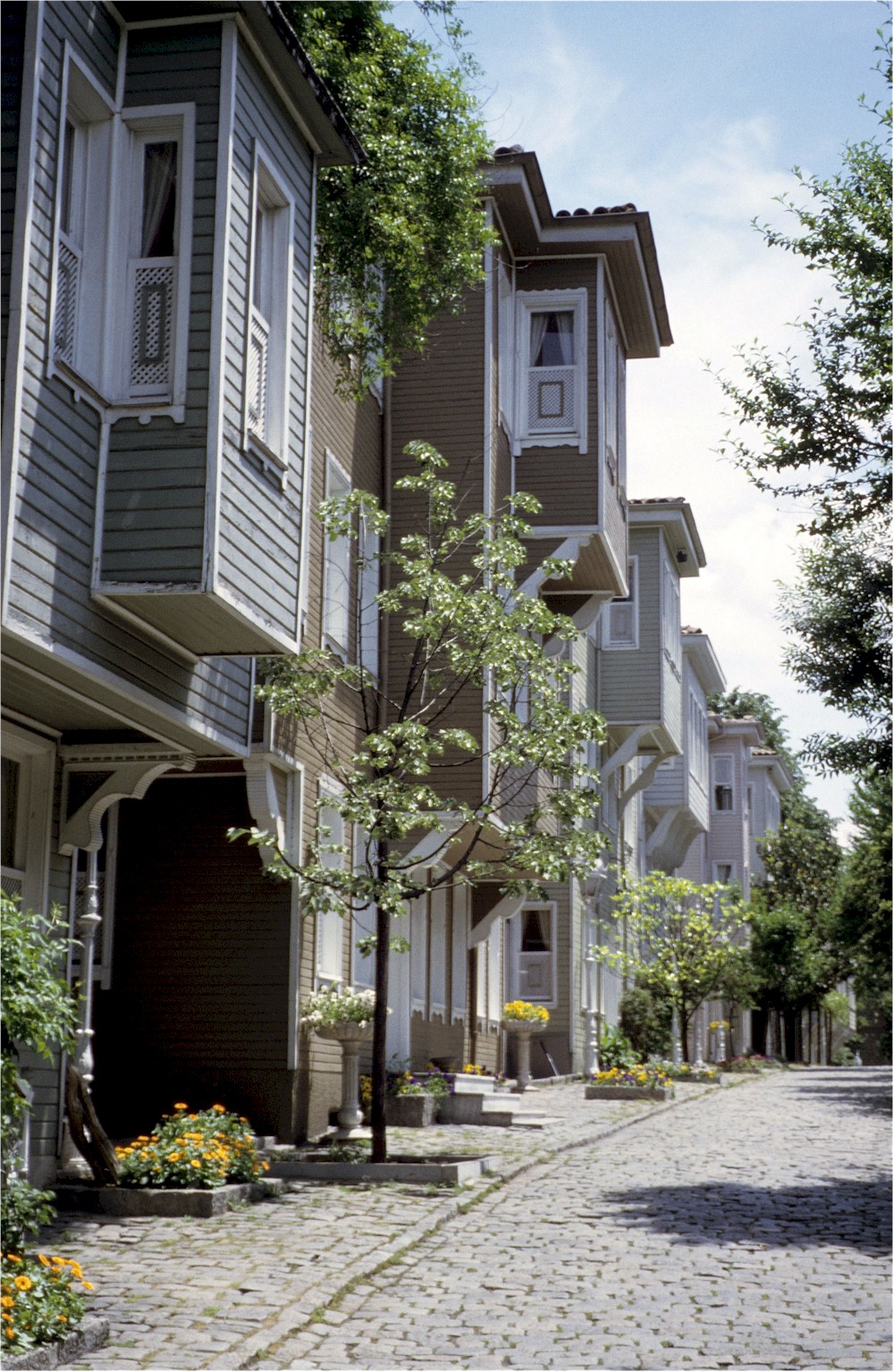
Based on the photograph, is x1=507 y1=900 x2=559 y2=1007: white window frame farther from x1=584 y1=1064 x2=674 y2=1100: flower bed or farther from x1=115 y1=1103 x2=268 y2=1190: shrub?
x1=115 y1=1103 x2=268 y2=1190: shrub

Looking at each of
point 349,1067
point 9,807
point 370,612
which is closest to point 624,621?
point 370,612

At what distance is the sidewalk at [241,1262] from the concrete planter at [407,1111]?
3.67 metres

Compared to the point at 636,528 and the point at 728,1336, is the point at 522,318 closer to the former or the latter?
the point at 636,528

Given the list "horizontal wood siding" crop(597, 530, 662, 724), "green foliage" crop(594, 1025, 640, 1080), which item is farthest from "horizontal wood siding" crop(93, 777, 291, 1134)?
"horizontal wood siding" crop(597, 530, 662, 724)

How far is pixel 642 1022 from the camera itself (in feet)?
117

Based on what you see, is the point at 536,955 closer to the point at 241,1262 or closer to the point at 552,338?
the point at 552,338

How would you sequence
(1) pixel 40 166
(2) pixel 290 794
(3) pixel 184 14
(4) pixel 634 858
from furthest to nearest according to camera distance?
(4) pixel 634 858
(2) pixel 290 794
(3) pixel 184 14
(1) pixel 40 166

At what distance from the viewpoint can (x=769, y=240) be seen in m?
15.8

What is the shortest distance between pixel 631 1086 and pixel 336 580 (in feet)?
35.1

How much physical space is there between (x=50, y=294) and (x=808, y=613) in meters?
12.3

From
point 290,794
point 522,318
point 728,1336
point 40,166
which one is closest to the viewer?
point 728,1336

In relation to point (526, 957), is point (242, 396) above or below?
above

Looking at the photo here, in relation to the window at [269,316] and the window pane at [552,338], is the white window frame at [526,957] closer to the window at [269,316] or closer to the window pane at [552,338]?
the window pane at [552,338]

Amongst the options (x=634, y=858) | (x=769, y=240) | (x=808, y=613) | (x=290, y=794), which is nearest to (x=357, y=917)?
(x=290, y=794)
